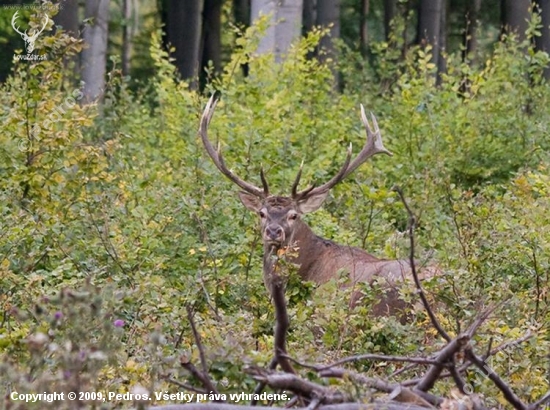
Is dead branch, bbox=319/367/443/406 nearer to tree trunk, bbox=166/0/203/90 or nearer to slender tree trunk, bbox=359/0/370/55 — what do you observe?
tree trunk, bbox=166/0/203/90

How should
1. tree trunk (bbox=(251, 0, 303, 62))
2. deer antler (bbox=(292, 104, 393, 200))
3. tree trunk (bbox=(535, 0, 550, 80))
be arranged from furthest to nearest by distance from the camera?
tree trunk (bbox=(535, 0, 550, 80)), tree trunk (bbox=(251, 0, 303, 62)), deer antler (bbox=(292, 104, 393, 200))

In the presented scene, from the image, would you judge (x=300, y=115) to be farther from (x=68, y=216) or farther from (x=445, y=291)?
(x=445, y=291)

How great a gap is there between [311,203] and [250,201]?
0.46m

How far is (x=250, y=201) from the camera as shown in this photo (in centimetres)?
1046

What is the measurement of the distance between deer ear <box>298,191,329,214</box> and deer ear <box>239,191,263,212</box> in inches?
12.7

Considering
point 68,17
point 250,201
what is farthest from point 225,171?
point 68,17

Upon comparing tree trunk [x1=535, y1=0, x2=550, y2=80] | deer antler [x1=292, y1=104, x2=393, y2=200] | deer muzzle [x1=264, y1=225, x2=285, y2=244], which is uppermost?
tree trunk [x1=535, y1=0, x2=550, y2=80]

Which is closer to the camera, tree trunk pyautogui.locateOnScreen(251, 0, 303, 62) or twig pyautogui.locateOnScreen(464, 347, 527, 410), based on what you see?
twig pyautogui.locateOnScreen(464, 347, 527, 410)

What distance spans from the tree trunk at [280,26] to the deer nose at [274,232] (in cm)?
862

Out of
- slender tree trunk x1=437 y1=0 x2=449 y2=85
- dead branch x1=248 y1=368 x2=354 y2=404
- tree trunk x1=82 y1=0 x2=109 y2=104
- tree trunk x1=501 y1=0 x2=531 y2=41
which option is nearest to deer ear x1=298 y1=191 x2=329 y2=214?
dead branch x1=248 y1=368 x2=354 y2=404

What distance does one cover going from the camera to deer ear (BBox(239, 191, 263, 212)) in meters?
10.4

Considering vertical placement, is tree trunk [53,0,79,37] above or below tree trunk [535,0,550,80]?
below

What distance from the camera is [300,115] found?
14461mm

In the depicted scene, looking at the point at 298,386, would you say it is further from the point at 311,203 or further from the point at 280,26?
the point at 280,26
